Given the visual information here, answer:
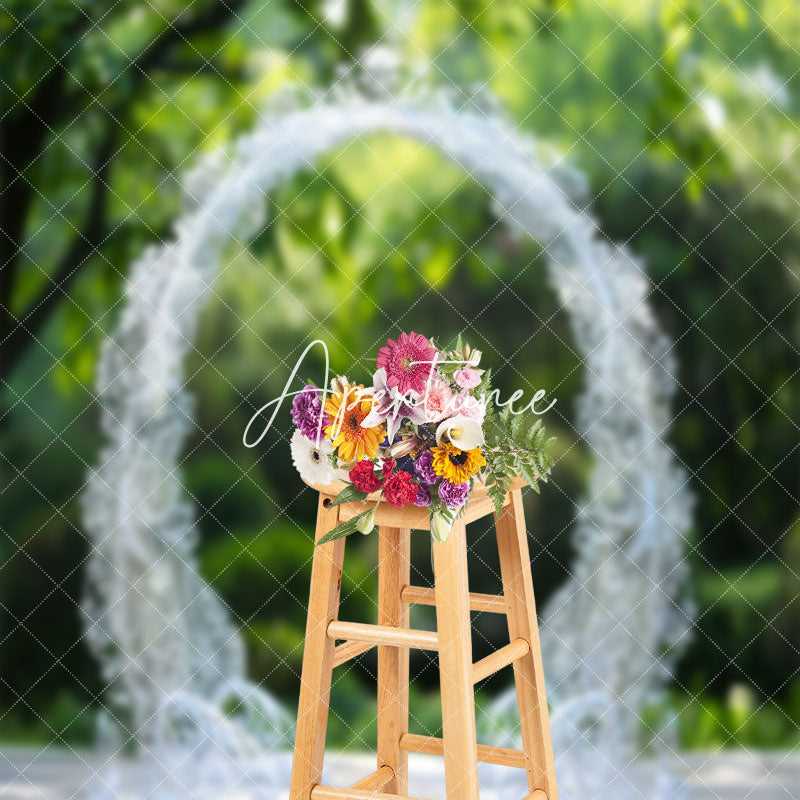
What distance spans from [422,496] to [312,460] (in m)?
0.16

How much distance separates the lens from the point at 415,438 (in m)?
1.38

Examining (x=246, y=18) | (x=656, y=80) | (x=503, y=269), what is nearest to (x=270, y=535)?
(x=503, y=269)

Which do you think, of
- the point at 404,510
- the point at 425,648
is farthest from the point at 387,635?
the point at 404,510

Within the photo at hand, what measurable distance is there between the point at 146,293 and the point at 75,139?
0.39 metres

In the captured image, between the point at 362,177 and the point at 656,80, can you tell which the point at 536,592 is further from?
the point at 656,80

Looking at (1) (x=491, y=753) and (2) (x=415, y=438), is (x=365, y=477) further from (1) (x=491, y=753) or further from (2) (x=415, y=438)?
(1) (x=491, y=753)

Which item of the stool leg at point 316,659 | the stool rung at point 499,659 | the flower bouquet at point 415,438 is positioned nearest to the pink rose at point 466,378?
the flower bouquet at point 415,438

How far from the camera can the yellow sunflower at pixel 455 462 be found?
133cm

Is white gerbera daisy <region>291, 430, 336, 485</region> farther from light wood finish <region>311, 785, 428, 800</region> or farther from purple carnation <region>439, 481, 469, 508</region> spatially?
light wood finish <region>311, 785, 428, 800</region>

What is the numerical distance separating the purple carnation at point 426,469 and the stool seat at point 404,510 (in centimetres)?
5

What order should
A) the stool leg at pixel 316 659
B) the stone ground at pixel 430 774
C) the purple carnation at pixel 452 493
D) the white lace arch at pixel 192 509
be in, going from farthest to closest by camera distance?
1. the white lace arch at pixel 192 509
2. the stone ground at pixel 430 774
3. the stool leg at pixel 316 659
4. the purple carnation at pixel 452 493

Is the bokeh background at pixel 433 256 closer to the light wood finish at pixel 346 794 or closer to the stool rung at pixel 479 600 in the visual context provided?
the stool rung at pixel 479 600

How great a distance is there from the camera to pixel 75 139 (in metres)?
2.49

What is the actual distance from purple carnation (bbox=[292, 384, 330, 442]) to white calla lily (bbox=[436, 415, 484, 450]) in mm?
152
